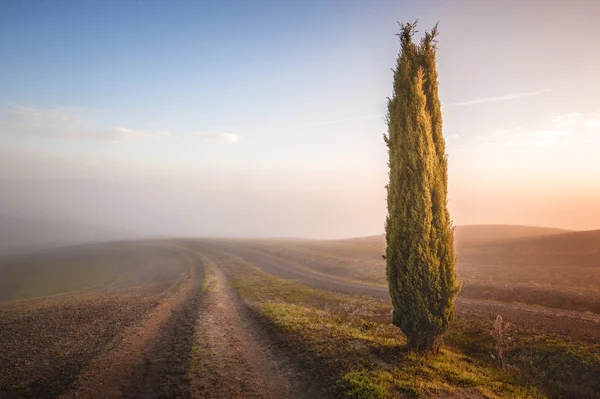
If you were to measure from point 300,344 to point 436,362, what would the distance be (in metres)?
5.67

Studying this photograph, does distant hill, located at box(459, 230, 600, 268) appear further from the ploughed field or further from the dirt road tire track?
the dirt road tire track

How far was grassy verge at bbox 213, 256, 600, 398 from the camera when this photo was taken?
884 centimetres

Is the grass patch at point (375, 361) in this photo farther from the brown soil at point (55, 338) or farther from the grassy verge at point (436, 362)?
the brown soil at point (55, 338)

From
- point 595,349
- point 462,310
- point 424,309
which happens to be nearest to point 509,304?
point 462,310

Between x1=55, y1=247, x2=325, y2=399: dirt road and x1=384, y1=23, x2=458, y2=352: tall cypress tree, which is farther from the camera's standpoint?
x1=384, y1=23, x2=458, y2=352: tall cypress tree

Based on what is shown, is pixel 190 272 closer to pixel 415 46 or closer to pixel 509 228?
pixel 415 46

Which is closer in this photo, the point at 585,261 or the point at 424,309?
the point at 424,309

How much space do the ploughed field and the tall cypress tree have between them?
1.71m

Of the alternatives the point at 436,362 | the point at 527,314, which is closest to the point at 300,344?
the point at 436,362

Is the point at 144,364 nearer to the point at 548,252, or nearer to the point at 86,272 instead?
the point at 548,252

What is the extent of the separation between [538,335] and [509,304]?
8.24 meters

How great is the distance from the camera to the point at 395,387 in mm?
8641

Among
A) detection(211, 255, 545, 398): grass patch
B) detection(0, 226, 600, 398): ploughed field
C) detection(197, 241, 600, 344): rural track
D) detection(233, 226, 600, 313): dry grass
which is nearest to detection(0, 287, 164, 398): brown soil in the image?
detection(0, 226, 600, 398): ploughed field

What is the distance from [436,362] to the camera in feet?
34.4
